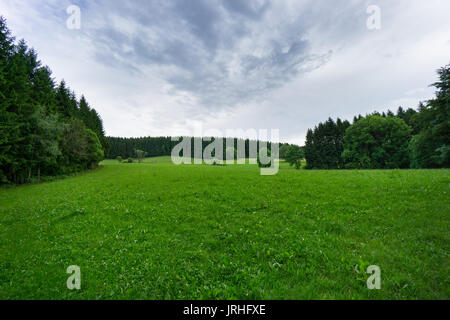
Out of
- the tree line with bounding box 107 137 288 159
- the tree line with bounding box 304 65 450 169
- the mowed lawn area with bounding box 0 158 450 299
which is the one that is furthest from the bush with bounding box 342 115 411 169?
the tree line with bounding box 107 137 288 159

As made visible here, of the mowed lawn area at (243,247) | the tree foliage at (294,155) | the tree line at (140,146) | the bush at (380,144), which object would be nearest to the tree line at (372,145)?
the bush at (380,144)

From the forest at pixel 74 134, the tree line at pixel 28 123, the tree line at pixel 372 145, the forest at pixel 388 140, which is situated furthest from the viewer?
the tree line at pixel 372 145

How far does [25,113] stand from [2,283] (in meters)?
37.3

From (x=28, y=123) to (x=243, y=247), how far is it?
4044 cm

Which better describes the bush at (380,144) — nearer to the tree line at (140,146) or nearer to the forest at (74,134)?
the forest at (74,134)

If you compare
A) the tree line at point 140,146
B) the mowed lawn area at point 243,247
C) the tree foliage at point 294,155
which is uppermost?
the tree line at point 140,146

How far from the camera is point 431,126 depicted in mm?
14703

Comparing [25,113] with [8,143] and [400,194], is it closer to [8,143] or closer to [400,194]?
[8,143]

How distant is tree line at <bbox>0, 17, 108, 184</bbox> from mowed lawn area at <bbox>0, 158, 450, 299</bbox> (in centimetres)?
2206

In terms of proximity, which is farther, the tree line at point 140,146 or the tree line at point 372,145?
the tree line at point 140,146

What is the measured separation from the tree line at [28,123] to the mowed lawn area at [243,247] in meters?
22.1

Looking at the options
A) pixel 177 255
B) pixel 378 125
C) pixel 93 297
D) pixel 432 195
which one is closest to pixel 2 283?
pixel 93 297

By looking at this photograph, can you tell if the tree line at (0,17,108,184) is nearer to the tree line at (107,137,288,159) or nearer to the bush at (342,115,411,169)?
the tree line at (107,137,288,159)

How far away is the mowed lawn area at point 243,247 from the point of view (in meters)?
4.77
